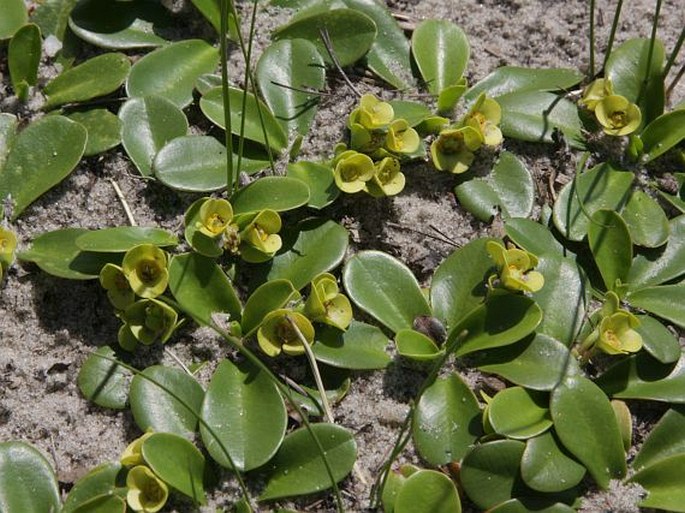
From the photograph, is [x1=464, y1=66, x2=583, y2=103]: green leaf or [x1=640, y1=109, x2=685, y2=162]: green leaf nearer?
[x1=640, y1=109, x2=685, y2=162]: green leaf

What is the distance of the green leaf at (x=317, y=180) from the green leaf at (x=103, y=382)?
1.89 feet

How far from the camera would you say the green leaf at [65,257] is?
1965 millimetres

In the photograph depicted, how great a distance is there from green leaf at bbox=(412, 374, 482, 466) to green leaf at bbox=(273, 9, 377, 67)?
0.90 metres

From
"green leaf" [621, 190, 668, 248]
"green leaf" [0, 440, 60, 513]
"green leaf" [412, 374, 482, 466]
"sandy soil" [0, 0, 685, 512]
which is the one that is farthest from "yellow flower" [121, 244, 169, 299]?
"green leaf" [621, 190, 668, 248]

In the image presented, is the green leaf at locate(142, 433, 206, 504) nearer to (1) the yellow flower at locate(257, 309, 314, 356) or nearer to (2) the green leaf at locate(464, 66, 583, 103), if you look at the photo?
(1) the yellow flower at locate(257, 309, 314, 356)

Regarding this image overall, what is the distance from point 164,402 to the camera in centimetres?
186

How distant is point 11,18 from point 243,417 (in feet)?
4.06

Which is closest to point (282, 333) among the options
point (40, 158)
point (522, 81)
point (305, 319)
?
point (305, 319)

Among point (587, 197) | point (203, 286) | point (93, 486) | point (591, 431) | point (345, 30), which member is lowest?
point (93, 486)

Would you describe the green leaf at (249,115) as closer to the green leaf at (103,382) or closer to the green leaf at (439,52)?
the green leaf at (439,52)

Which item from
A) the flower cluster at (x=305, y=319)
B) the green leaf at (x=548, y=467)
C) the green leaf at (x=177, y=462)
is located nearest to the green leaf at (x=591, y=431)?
the green leaf at (x=548, y=467)

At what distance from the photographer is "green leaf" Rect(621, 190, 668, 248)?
2.06m

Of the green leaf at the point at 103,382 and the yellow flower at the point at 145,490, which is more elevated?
the green leaf at the point at 103,382

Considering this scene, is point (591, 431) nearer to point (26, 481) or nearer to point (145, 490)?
point (145, 490)
